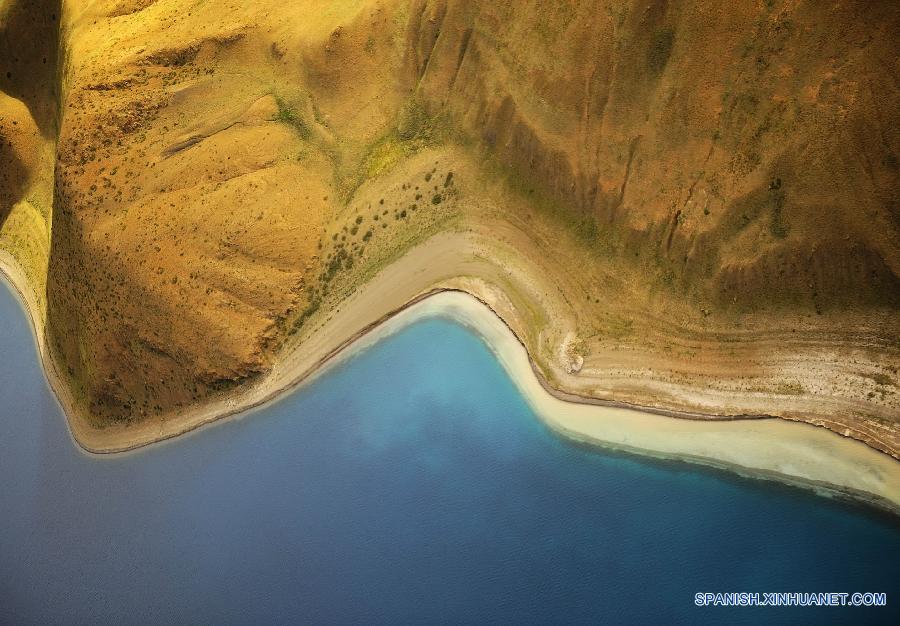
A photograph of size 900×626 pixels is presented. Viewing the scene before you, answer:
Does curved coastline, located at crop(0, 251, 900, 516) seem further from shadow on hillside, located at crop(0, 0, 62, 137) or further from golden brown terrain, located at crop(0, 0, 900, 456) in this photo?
shadow on hillside, located at crop(0, 0, 62, 137)

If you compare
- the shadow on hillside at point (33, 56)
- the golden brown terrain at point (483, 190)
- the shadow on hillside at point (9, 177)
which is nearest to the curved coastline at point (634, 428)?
the golden brown terrain at point (483, 190)

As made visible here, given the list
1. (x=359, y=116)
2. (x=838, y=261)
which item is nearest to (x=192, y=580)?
(x=359, y=116)

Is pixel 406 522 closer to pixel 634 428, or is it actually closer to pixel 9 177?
pixel 634 428

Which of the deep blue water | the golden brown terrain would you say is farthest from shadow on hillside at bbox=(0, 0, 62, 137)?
the deep blue water

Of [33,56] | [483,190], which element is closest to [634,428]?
[483,190]

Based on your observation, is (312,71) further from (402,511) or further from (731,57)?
(402,511)

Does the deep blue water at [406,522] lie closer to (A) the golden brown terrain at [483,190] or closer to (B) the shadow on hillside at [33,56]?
(A) the golden brown terrain at [483,190]
